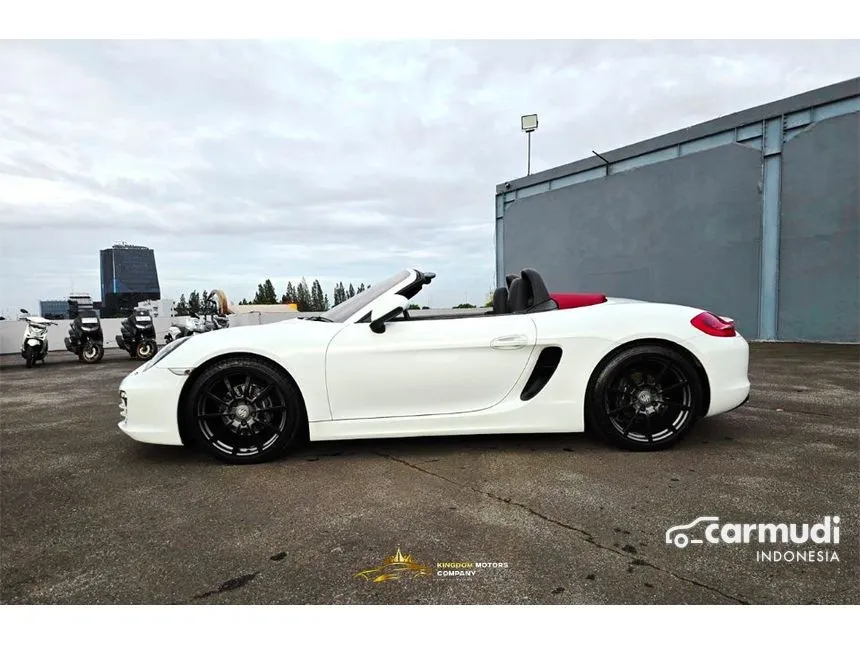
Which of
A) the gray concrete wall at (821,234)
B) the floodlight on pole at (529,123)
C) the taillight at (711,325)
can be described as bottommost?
the taillight at (711,325)

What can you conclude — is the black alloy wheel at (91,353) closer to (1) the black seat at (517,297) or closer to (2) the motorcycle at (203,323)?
(2) the motorcycle at (203,323)

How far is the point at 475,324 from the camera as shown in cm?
289

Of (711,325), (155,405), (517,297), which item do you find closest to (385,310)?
(517,297)

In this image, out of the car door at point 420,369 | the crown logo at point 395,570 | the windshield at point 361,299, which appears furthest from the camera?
the windshield at point 361,299

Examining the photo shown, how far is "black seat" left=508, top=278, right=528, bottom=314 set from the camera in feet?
10.2

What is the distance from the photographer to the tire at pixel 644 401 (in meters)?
2.87

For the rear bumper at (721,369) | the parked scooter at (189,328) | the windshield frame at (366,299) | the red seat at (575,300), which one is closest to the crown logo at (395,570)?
the windshield frame at (366,299)

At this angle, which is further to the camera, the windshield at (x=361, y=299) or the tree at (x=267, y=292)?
the tree at (x=267, y=292)

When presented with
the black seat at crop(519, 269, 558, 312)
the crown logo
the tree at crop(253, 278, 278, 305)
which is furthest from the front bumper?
the tree at crop(253, 278, 278, 305)

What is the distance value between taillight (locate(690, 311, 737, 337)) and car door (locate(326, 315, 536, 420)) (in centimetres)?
105

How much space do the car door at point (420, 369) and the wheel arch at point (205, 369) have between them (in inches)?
9.0

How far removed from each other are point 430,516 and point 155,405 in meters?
1.78

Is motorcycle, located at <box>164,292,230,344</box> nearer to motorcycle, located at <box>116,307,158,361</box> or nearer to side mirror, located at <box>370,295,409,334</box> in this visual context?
motorcycle, located at <box>116,307,158,361</box>

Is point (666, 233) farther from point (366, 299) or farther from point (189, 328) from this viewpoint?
point (189, 328)
